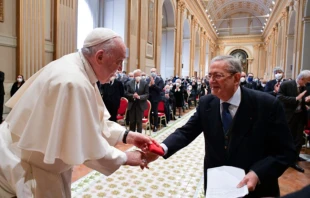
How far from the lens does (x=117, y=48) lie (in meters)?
1.75

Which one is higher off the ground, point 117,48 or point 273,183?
point 117,48

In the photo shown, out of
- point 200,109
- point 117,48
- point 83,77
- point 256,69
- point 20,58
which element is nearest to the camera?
point 83,77

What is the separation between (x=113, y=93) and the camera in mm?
6727

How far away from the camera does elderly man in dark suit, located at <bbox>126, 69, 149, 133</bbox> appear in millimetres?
6988

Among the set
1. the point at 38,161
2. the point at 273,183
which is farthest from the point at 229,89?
the point at 38,161

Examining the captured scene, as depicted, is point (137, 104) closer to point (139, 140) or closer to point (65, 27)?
point (65, 27)

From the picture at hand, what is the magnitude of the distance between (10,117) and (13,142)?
16cm

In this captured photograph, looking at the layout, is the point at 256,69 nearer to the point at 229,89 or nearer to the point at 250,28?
the point at 250,28

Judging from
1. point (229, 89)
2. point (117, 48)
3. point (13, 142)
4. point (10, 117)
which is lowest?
point (13, 142)

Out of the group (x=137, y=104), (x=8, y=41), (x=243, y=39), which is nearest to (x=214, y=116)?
(x=137, y=104)

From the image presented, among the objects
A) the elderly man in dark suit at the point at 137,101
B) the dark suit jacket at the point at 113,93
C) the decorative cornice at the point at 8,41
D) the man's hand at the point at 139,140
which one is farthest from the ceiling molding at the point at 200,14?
the man's hand at the point at 139,140

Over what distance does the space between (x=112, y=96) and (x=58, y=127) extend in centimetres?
527

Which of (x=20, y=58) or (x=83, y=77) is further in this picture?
(x=20, y=58)

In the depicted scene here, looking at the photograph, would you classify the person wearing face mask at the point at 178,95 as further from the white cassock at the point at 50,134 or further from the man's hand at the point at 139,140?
the white cassock at the point at 50,134
